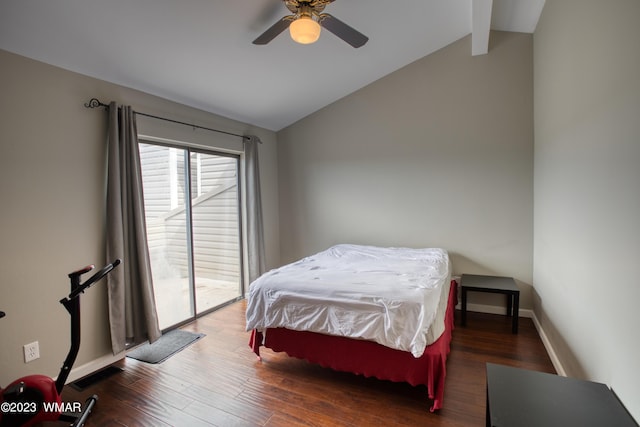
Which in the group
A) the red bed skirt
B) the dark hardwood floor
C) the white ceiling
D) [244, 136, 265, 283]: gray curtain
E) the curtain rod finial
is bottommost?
the dark hardwood floor

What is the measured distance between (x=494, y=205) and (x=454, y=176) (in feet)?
1.79

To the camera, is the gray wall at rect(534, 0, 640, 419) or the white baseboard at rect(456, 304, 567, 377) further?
the white baseboard at rect(456, 304, 567, 377)

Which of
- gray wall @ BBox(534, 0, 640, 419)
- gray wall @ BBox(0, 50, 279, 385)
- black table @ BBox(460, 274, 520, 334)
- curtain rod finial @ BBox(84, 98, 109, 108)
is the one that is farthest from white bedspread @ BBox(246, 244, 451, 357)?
curtain rod finial @ BBox(84, 98, 109, 108)

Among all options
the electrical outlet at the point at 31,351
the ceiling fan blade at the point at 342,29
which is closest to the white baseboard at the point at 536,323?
the ceiling fan blade at the point at 342,29

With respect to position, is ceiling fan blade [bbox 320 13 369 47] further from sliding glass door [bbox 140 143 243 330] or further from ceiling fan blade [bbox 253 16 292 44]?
sliding glass door [bbox 140 143 243 330]

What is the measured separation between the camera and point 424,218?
393cm

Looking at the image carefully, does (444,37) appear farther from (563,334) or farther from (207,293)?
(207,293)

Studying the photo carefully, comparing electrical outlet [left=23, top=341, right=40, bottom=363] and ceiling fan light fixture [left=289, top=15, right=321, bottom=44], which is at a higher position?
ceiling fan light fixture [left=289, top=15, right=321, bottom=44]

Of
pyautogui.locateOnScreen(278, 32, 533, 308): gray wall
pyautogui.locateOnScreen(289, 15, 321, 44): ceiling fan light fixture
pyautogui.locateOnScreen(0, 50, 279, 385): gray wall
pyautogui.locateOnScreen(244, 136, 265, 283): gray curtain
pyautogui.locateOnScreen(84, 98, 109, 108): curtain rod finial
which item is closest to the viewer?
pyautogui.locateOnScreen(289, 15, 321, 44): ceiling fan light fixture

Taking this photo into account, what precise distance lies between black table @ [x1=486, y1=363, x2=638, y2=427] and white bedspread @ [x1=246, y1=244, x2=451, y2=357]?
2.02ft

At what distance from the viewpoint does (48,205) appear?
2.34 metres

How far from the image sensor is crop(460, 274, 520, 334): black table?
3.08 meters

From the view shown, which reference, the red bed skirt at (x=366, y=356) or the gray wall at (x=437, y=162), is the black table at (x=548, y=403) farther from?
the gray wall at (x=437, y=162)

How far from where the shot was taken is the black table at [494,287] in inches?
121
